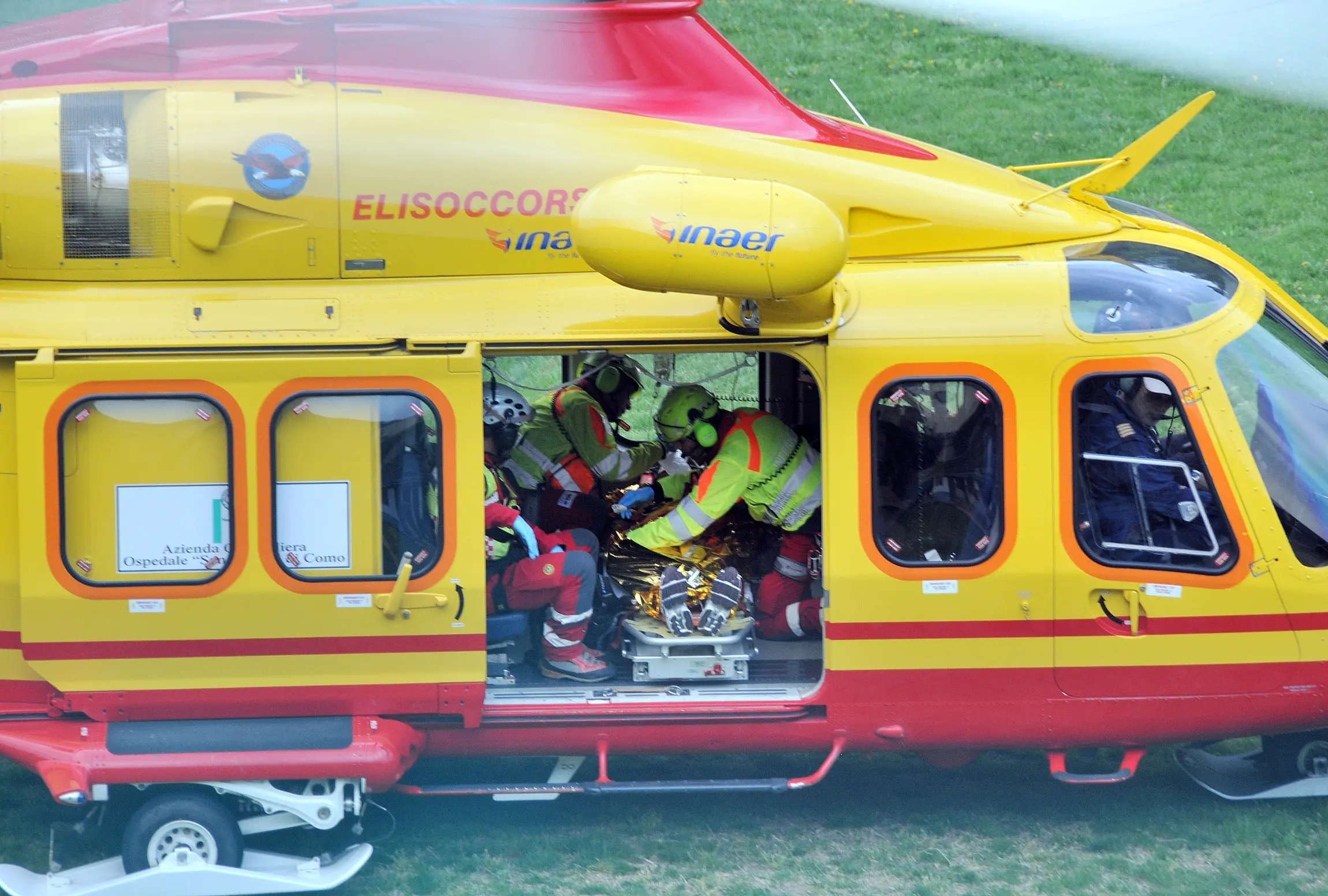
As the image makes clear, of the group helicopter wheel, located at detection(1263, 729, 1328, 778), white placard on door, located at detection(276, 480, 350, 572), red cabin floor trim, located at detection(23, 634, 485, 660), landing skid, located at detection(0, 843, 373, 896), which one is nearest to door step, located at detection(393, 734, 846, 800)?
landing skid, located at detection(0, 843, 373, 896)

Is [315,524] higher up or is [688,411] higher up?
[688,411]

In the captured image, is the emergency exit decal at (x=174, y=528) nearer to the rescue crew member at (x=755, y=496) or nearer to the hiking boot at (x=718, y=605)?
the rescue crew member at (x=755, y=496)

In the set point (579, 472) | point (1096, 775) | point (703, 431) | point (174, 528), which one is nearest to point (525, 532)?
point (579, 472)

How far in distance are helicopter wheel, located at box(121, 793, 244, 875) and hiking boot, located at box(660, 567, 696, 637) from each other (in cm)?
186

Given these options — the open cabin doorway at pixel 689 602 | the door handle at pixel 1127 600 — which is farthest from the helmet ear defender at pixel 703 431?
the door handle at pixel 1127 600

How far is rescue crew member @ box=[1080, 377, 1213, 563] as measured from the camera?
5.23 meters

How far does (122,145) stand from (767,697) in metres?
3.20

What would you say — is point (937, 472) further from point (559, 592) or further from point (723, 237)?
point (559, 592)

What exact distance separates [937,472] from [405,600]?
205 centimetres

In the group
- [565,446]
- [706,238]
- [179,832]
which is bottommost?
[179,832]

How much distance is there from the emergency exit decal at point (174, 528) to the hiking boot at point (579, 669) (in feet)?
4.68

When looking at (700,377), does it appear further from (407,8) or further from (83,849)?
(83,849)

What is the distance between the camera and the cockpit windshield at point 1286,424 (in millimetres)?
5203

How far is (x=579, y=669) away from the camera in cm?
572
